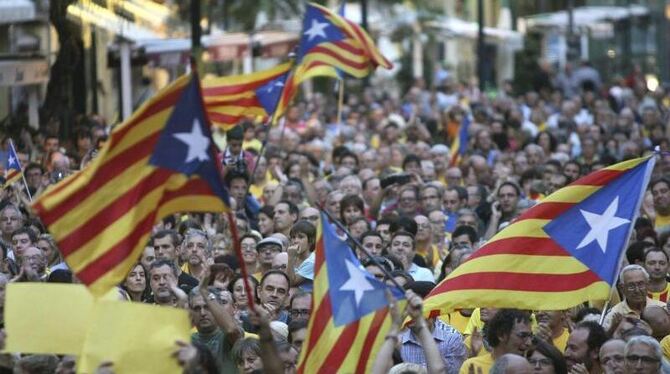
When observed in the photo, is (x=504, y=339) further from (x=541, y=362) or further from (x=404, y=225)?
(x=404, y=225)

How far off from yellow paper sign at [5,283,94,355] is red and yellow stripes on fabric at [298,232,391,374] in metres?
1.17

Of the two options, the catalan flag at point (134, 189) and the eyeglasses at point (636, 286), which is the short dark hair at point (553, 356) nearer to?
the catalan flag at point (134, 189)

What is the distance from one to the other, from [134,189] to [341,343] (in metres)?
1.26

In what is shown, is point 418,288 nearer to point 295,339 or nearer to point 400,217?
point 295,339

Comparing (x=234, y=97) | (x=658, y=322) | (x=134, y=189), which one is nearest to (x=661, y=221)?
(x=234, y=97)

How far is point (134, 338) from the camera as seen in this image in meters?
8.12

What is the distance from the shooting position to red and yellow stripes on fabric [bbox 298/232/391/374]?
29.8 feet

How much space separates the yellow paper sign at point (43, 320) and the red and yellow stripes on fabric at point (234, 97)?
26.2ft

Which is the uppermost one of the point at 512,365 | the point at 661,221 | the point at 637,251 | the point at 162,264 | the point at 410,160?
the point at 512,365

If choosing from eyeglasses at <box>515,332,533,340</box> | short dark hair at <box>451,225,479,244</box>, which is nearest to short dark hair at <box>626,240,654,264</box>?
short dark hair at <box>451,225,479,244</box>

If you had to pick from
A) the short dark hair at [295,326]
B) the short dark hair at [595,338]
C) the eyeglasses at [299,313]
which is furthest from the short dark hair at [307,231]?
the short dark hair at [595,338]

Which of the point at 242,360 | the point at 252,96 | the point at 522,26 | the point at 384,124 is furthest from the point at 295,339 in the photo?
the point at 522,26

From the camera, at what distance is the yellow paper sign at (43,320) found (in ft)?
27.5

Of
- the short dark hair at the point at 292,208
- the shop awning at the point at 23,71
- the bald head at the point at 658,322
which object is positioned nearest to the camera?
the bald head at the point at 658,322
